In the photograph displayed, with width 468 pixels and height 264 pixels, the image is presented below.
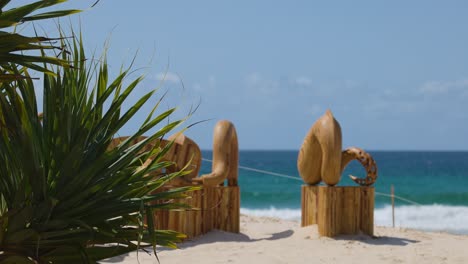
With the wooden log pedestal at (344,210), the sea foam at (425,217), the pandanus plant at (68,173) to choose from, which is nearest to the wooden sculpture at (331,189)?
the wooden log pedestal at (344,210)

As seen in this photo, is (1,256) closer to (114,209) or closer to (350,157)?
(114,209)

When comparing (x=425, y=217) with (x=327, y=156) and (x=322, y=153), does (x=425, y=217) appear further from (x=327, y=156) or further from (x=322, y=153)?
(x=327, y=156)

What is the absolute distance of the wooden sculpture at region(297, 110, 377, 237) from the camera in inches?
427

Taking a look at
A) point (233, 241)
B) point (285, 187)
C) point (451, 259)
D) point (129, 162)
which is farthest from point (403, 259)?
point (285, 187)

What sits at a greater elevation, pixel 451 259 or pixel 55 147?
pixel 55 147

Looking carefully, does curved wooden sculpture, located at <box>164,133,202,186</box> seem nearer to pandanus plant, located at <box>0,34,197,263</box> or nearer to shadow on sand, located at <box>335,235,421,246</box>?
shadow on sand, located at <box>335,235,421,246</box>

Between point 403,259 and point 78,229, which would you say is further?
point 403,259

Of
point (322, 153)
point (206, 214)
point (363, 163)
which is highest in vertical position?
point (322, 153)

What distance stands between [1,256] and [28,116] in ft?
2.18

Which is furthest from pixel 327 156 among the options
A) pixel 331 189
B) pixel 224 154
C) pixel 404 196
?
pixel 404 196

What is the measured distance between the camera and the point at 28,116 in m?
3.72

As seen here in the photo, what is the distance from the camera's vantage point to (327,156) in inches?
A: 438

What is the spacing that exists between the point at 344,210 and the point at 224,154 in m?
1.87

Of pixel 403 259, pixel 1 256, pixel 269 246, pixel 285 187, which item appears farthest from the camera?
pixel 285 187
